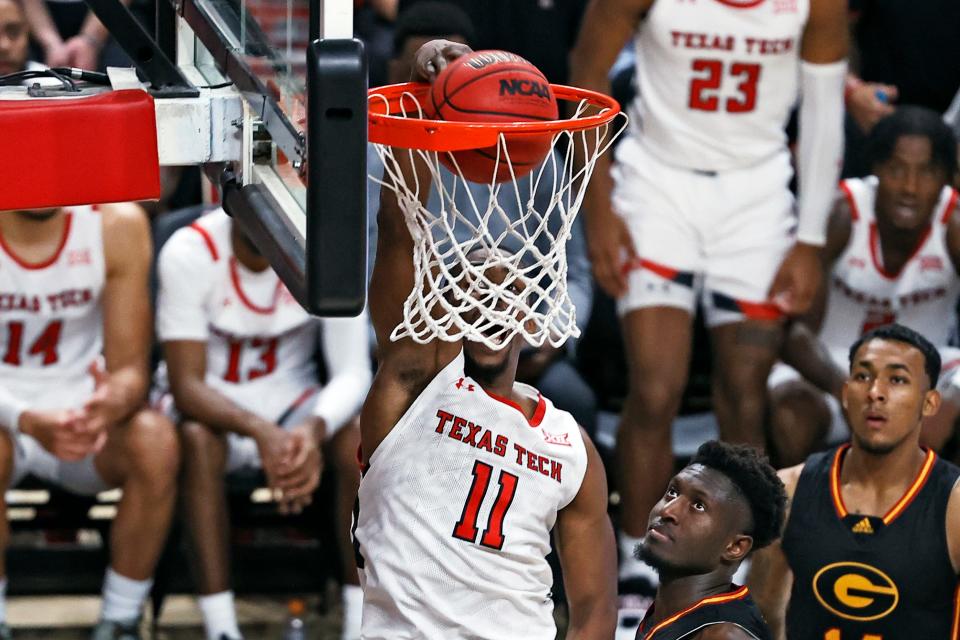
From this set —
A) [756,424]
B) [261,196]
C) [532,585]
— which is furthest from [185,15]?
[756,424]

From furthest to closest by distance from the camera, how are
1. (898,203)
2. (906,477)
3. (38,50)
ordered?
(38,50) → (898,203) → (906,477)

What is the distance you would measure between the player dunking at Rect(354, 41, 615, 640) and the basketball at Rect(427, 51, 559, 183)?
208 mm

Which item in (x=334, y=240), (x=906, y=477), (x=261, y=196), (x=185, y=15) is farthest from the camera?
(x=906, y=477)

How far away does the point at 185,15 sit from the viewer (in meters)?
3.12

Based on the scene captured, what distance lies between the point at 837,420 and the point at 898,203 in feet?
2.41

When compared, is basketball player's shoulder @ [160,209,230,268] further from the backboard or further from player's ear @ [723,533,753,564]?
player's ear @ [723,533,753,564]

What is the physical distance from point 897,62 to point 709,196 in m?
1.19

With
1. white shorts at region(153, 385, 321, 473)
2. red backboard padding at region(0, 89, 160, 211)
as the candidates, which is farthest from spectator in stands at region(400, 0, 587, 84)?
red backboard padding at region(0, 89, 160, 211)

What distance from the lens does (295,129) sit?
106 inches

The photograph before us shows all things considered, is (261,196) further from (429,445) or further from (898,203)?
(898,203)

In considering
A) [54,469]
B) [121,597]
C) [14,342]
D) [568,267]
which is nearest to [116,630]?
[121,597]

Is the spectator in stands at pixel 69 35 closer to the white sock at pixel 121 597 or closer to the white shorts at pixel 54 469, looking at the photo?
the white shorts at pixel 54 469

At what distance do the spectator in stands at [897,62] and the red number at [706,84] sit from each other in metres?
0.82

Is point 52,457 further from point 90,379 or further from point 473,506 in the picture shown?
point 473,506
